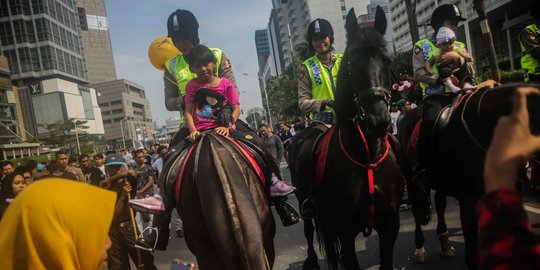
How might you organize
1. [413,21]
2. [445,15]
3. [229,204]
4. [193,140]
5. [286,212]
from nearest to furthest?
[229,204]
[193,140]
[286,212]
[445,15]
[413,21]

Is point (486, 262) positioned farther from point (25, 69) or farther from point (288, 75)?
point (25, 69)

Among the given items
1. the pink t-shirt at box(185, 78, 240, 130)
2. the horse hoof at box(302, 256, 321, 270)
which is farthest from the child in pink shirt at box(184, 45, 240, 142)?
the horse hoof at box(302, 256, 321, 270)

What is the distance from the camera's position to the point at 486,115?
11.0 feet

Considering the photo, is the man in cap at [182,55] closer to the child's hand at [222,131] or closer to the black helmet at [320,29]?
the child's hand at [222,131]

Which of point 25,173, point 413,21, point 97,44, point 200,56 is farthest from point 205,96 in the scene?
point 97,44

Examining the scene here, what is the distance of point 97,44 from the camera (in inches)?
6604

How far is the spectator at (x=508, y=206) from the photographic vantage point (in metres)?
1.07

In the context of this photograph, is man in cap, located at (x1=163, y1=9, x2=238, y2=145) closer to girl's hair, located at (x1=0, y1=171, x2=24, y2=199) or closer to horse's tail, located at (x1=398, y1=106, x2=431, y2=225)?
horse's tail, located at (x1=398, y1=106, x2=431, y2=225)

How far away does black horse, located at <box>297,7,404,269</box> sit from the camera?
3514 mm

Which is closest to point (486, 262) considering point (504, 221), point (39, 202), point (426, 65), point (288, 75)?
point (504, 221)

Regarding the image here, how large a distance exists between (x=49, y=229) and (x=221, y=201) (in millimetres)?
1650

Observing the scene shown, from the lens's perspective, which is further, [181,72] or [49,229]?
[181,72]

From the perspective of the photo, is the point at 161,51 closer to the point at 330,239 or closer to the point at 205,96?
the point at 205,96

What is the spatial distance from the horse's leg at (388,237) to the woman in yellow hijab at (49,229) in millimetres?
2795
